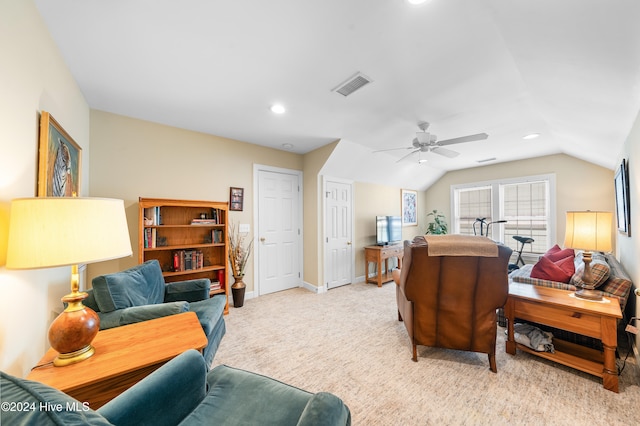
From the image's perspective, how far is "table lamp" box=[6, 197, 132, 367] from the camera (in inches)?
38.3

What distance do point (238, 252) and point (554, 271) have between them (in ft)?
12.2

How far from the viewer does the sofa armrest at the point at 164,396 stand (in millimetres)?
896

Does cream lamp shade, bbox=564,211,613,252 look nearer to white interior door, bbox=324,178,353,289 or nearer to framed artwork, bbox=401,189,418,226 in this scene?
white interior door, bbox=324,178,353,289

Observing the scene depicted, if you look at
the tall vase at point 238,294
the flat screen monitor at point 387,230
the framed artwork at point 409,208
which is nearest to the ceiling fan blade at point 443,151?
the flat screen monitor at point 387,230

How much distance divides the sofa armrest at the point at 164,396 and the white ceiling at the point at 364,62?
1.89 m

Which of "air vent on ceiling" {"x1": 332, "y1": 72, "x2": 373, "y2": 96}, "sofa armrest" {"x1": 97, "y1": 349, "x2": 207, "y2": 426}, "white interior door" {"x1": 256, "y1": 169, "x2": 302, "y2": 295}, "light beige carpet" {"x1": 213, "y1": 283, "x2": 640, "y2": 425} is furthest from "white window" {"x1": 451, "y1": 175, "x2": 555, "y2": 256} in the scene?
"sofa armrest" {"x1": 97, "y1": 349, "x2": 207, "y2": 426}

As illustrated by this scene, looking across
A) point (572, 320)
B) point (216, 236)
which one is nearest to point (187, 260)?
point (216, 236)

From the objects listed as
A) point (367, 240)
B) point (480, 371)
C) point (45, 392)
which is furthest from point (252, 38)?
point (367, 240)

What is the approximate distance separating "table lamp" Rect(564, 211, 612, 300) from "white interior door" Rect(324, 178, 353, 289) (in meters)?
2.96

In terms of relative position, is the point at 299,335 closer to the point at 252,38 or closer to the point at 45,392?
the point at 45,392

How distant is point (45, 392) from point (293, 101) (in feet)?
8.42

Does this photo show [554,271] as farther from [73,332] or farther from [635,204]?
[73,332]

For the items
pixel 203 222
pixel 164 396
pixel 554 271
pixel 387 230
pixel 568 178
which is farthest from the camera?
pixel 387 230

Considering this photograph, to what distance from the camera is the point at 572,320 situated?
6.21 feet
